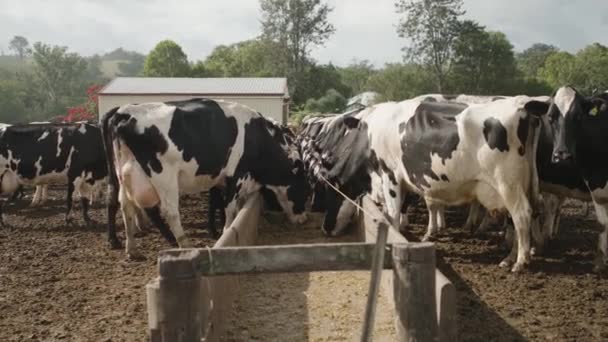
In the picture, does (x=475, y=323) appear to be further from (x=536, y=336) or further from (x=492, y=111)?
(x=492, y=111)

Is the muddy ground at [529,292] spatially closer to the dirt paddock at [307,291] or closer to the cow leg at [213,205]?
the dirt paddock at [307,291]

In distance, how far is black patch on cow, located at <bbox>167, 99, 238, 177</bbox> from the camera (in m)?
7.61

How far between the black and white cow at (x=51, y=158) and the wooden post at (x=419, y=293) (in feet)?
31.1

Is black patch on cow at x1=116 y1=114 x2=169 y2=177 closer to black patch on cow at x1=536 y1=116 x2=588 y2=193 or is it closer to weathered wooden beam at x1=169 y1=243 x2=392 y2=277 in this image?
weathered wooden beam at x1=169 y1=243 x2=392 y2=277

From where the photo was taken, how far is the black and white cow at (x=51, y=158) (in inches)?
463

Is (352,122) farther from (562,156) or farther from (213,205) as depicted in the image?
(562,156)

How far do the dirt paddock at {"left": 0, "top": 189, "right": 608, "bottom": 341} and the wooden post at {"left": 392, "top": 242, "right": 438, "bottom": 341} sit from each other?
150 centimetres

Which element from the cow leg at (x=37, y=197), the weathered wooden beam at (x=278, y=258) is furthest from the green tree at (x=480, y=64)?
the weathered wooden beam at (x=278, y=258)

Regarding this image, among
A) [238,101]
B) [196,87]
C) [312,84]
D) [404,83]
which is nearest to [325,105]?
[404,83]

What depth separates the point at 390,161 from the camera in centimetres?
827

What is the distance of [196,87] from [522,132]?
3211cm

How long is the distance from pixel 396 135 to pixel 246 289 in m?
3.15

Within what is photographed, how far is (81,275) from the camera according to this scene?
7.25 metres

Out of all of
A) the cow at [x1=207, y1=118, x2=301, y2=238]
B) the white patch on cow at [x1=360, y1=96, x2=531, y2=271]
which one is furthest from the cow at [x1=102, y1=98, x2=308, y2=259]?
the white patch on cow at [x1=360, y1=96, x2=531, y2=271]
